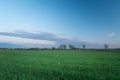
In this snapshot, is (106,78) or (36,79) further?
(106,78)

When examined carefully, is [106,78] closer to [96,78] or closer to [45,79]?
[96,78]

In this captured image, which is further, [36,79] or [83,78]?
[83,78]

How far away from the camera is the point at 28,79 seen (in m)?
10.6

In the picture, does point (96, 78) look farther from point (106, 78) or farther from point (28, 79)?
point (28, 79)

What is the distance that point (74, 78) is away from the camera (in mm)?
11398

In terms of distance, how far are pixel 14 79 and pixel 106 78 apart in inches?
203

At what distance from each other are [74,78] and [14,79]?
11.0ft

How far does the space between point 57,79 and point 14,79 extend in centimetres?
232

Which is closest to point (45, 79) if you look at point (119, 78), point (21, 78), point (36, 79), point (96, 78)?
point (36, 79)

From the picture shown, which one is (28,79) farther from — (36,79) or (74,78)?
(74,78)

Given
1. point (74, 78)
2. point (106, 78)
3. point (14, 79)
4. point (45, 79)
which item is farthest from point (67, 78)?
point (14, 79)

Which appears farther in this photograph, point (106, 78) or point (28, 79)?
point (106, 78)

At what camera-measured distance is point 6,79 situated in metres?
10.9

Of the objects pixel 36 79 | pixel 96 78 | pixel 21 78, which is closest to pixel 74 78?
pixel 96 78
